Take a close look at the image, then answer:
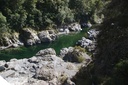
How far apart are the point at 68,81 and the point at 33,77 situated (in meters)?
4.58

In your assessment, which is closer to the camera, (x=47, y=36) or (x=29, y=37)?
(x=29, y=37)

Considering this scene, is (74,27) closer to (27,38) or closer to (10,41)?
(27,38)

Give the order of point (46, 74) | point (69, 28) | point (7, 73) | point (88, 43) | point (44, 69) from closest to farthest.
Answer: point (46, 74)
point (44, 69)
point (7, 73)
point (88, 43)
point (69, 28)

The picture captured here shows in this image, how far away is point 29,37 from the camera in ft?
186

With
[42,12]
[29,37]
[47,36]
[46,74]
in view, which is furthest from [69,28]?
[46,74]

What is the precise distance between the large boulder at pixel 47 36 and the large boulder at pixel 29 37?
3.55 ft

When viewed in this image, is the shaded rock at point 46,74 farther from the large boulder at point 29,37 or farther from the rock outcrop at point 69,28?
the rock outcrop at point 69,28

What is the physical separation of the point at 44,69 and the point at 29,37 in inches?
1264

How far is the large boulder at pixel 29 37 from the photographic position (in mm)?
55825

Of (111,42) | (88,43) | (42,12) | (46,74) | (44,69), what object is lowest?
(111,42)

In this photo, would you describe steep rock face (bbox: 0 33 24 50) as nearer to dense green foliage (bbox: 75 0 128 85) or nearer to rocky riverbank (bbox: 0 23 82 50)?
rocky riverbank (bbox: 0 23 82 50)

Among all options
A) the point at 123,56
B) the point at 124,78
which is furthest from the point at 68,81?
the point at 124,78

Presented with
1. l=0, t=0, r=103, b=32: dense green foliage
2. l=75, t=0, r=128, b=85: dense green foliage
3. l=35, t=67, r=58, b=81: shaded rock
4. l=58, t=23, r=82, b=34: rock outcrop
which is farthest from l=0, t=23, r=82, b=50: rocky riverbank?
l=75, t=0, r=128, b=85: dense green foliage

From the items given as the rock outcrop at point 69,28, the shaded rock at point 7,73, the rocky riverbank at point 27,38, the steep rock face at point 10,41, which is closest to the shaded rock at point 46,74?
the shaded rock at point 7,73
